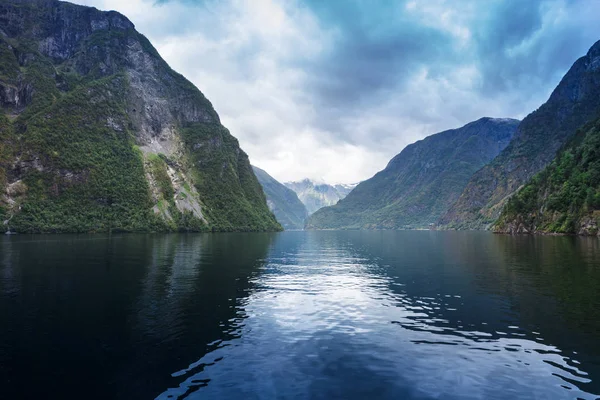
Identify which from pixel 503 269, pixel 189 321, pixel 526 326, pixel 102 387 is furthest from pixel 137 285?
pixel 503 269

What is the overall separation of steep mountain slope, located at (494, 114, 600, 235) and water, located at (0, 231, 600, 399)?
113m

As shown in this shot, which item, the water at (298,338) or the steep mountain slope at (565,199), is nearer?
the water at (298,338)

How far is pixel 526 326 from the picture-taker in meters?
25.0

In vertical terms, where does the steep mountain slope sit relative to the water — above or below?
above

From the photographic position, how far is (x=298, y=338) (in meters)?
23.3

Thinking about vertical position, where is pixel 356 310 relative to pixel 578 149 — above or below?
below

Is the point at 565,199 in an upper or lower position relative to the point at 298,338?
upper

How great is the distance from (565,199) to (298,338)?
165875mm

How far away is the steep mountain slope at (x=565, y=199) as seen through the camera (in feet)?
430

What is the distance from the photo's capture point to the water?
53.0 ft

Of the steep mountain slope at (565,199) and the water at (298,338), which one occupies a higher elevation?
the steep mountain slope at (565,199)

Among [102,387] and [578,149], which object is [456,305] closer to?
[102,387]

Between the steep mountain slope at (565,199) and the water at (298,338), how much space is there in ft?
369

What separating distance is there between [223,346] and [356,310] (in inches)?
545
